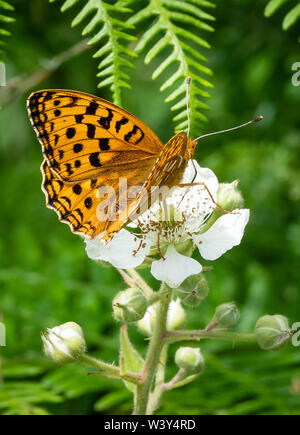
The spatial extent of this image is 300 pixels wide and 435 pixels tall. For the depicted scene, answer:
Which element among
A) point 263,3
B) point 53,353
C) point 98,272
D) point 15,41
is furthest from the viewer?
point 15,41

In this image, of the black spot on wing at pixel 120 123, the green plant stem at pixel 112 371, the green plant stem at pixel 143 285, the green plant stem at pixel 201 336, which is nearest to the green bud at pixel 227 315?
the green plant stem at pixel 201 336

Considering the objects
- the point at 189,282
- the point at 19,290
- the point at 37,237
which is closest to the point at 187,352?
the point at 189,282

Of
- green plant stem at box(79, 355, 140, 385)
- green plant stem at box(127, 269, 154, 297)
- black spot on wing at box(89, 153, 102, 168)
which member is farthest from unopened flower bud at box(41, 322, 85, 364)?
black spot on wing at box(89, 153, 102, 168)

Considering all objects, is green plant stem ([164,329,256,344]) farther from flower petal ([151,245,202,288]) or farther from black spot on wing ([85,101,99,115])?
black spot on wing ([85,101,99,115])

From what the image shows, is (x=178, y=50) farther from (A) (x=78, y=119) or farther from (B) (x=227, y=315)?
(B) (x=227, y=315)

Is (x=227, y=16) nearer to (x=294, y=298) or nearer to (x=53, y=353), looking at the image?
(x=294, y=298)

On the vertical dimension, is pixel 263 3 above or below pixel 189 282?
above

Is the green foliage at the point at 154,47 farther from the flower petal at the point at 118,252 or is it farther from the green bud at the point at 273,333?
the green bud at the point at 273,333
